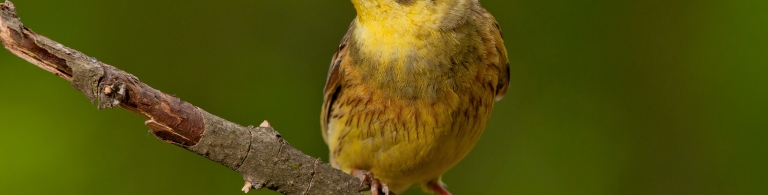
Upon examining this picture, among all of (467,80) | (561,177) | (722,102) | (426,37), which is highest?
(426,37)

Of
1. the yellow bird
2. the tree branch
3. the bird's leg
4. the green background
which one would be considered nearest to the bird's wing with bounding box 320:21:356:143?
the yellow bird

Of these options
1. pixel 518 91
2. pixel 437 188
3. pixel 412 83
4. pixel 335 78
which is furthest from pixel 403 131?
pixel 518 91

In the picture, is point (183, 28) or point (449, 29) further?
point (183, 28)

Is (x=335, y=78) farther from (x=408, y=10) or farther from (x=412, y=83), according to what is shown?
(x=408, y=10)

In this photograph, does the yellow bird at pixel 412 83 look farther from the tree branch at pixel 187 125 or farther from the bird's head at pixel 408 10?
the tree branch at pixel 187 125

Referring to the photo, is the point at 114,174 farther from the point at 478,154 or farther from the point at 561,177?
the point at 561,177

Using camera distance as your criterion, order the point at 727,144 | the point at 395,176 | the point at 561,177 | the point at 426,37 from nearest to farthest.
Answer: the point at 426,37 < the point at 395,176 < the point at 727,144 < the point at 561,177

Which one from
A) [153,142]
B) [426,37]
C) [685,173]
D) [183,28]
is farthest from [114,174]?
[685,173]

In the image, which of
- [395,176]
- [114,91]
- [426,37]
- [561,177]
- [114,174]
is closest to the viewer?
[114,91]
